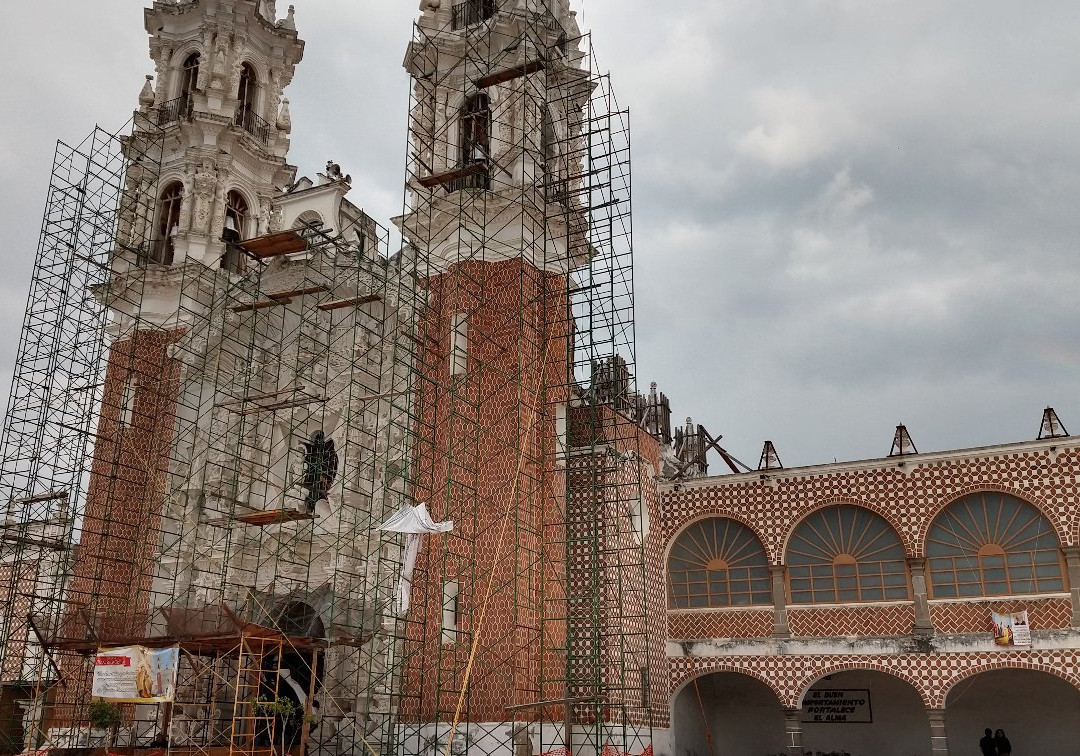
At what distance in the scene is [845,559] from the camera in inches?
825

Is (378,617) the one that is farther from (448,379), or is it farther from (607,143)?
(607,143)

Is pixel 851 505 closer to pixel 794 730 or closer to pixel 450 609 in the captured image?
pixel 794 730

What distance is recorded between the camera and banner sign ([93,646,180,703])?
54.7ft

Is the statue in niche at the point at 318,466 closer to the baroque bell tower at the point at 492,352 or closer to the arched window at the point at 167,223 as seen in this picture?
the baroque bell tower at the point at 492,352

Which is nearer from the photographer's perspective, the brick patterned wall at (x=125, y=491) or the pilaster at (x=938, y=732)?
the pilaster at (x=938, y=732)

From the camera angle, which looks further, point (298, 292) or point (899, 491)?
point (298, 292)

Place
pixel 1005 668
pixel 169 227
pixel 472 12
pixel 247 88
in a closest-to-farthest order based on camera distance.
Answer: pixel 1005 668 → pixel 472 12 → pixel 169 227 → pixel 247 88

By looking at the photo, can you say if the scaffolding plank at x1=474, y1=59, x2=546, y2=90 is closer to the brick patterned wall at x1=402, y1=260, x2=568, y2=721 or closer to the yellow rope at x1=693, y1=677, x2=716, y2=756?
the brick patterned wall at x1=402, y1=260, x2=568, y2=721

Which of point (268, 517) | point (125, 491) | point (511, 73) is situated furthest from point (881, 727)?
point (125, 491)

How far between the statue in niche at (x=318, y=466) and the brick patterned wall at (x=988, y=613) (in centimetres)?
1237

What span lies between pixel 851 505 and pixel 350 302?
431 inches

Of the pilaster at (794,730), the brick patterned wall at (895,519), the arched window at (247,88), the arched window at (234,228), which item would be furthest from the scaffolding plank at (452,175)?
the pilaster at (794,730)

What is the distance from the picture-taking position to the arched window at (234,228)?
25672 millimetres

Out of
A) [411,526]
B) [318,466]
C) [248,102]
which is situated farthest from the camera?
[248,102]
